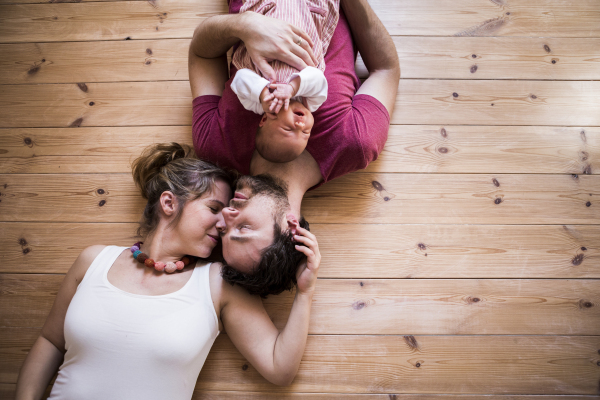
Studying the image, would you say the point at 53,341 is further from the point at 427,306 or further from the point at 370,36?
the point at 370,36

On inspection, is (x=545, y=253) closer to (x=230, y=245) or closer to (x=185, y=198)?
(x=230, y=245)

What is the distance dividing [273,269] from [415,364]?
0.73 m

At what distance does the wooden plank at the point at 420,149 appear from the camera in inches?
60.5

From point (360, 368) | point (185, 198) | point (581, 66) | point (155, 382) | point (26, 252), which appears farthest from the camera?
Answer: point (581, 66)

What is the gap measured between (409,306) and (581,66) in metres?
1.33

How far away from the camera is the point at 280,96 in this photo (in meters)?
1.08

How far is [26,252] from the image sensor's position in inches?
58.4

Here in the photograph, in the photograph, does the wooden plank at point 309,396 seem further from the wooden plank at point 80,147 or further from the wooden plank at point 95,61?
the wooden plank at point 95,61

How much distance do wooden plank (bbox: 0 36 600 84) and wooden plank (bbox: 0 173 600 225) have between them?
1.54 feet

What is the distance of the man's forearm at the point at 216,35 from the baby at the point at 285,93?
0.09 m

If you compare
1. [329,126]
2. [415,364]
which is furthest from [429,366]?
[329,126]

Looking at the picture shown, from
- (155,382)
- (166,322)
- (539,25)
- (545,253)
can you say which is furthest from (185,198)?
(539,25)

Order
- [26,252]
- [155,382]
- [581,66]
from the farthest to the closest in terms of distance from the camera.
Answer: [581,66], [26,252], [155,382]

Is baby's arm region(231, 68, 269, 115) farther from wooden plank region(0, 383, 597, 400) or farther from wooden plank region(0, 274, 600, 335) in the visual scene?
wooden plank region(0, 383, 597, 400)
